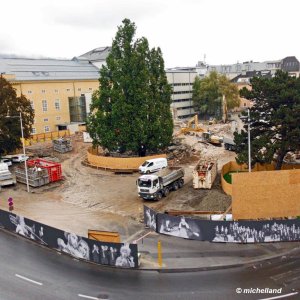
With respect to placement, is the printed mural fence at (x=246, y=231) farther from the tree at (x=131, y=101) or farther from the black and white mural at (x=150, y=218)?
the tree at (x=131, y=101)

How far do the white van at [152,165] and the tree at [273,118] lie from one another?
12.1 metres

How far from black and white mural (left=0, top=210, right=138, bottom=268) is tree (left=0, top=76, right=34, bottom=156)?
2446cm

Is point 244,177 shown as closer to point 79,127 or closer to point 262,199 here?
point 262,199

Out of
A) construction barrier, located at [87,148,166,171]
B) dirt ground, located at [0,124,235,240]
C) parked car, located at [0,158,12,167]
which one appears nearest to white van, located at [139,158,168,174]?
dirt ground, located at [0,124,235,240]

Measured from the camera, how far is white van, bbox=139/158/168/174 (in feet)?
151

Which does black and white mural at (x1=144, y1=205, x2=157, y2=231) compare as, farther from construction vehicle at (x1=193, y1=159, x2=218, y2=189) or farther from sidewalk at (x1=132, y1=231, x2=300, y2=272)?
construction vehicle at (x1=193, y1=159, x2=218, y2=189)

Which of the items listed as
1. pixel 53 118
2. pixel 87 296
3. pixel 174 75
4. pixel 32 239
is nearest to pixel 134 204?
pixel 32 239

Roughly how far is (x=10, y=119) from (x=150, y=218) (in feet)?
97.9

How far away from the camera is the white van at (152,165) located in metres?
45.9

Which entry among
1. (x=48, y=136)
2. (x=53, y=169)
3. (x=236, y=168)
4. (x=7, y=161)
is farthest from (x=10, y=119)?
(x=236, y=168)

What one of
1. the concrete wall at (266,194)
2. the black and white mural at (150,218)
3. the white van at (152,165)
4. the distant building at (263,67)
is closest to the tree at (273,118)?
the concrete wall at (266,194)

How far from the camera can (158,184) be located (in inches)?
1410

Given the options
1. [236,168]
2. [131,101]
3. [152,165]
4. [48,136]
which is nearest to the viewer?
[236,168]

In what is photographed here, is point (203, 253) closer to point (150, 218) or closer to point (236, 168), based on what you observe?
point (150, 218)
